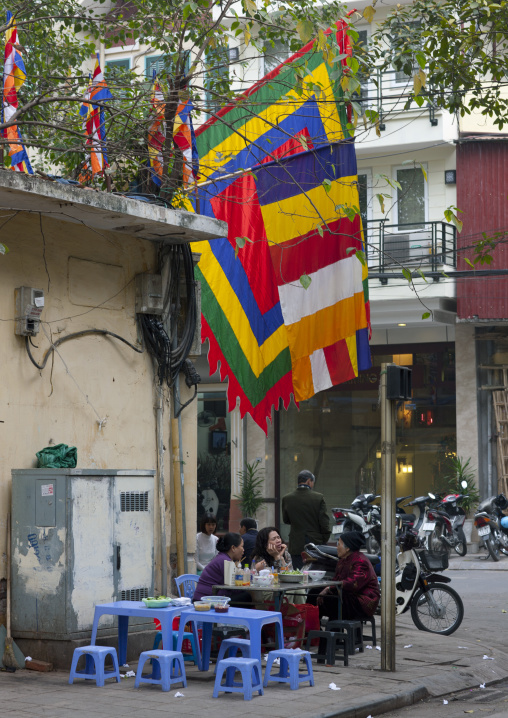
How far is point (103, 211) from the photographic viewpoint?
30.8 ft

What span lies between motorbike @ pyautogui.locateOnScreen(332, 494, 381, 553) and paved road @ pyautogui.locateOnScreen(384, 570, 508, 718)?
1.60m

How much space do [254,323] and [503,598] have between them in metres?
6.03

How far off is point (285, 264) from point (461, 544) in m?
10.1

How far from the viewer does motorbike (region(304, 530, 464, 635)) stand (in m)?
10.8

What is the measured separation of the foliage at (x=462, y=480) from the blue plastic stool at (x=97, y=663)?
12991mm

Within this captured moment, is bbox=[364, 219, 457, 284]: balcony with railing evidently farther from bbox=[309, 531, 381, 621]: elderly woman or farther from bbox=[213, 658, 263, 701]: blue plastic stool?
bbox=[213, 658, 263, 701]: blue plastic stool

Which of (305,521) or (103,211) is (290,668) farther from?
(103,211)

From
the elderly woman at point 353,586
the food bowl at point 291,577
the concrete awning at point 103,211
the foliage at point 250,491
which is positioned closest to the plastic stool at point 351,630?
the elderly woman at point 353,586

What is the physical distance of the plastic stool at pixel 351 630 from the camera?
9.33 meters

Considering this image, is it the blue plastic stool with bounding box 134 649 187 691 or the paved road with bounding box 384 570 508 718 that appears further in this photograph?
the blue plastic stool with bounding box 134 649 187 691

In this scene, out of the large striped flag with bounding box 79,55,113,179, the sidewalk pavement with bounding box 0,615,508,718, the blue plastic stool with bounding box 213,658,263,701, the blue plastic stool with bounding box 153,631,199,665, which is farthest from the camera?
the large striped flag with bounding box 79,55,113,179

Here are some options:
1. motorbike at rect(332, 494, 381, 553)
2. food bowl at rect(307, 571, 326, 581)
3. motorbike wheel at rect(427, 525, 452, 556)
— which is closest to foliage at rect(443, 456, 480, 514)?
motorbike wheel at rect(427, 525, 452, 556)

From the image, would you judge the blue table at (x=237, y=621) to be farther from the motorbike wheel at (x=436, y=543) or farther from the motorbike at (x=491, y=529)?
the motorbike at (x=491, y=529)

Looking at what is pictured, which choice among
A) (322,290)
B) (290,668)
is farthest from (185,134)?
(290,668)
